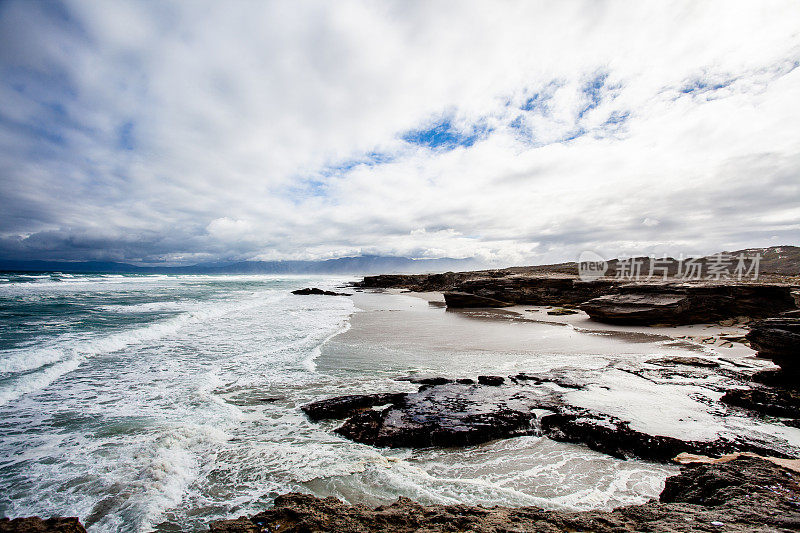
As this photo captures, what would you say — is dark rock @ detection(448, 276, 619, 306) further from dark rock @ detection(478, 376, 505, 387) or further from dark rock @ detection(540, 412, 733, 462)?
dark rock @ detection(540, 412, 733, 462)

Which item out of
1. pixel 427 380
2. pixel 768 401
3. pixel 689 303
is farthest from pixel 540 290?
pixel 427 380

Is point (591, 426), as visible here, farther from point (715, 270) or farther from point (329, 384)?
point (715, 270)

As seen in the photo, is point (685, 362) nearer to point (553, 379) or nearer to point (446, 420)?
point (553, 379)

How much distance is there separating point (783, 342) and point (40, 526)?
12.3m

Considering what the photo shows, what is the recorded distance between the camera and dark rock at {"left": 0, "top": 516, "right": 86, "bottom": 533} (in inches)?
103

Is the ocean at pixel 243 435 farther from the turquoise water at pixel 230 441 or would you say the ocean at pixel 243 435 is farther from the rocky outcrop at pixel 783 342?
the rocky outcrop at pixel 783 342

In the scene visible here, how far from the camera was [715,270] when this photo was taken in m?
30.5

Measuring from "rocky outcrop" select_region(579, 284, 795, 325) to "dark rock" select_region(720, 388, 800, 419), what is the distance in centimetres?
1076

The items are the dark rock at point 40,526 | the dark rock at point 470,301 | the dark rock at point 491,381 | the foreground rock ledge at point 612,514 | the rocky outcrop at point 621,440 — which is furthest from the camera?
the dark rock at point 470,301

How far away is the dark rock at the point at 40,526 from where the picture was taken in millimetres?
2627

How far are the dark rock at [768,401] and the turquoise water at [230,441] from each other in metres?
2.99

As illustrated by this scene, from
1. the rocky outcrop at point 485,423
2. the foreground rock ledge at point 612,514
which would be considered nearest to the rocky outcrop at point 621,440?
the rocky outcrop at point 485,423

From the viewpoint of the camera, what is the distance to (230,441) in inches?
207

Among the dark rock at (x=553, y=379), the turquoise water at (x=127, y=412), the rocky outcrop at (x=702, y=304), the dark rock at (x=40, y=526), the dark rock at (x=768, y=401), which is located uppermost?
the rocky outcrop at (x=702, y=304)
